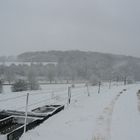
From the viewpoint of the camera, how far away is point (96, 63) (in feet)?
228

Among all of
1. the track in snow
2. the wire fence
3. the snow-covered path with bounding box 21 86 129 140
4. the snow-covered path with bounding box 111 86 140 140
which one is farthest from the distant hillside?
the snow-covered path with bounding box 21 86 129 140

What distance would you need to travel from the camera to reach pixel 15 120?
5.77 metres

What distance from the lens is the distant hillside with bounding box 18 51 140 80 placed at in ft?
208

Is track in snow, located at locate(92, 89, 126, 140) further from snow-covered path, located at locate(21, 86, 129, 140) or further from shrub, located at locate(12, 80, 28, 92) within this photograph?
shrub, located at locate(12, 80, 28, 92)

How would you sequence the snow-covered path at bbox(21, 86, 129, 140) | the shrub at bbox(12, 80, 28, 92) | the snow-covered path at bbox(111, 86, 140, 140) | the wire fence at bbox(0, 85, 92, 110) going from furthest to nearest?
the shrub at bbox(12, 80, 28, 92), the wire fence at bbox(0, 85, 92, 110), the snow-covered path at bbox(111, 86, 140, 140), the snow-covered path at bbox(21, 86, 129, 140)

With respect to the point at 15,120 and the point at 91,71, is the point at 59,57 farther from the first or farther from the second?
the point at 15,120

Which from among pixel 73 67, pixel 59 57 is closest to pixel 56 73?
pixel 73 67

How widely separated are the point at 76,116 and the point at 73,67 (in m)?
61.3

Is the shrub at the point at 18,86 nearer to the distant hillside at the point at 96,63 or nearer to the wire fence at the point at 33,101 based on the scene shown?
the wire fence at the point at 33,101

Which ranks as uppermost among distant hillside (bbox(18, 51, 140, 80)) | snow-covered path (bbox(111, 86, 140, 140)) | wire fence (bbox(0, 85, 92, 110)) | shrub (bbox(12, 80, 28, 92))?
distant hillside (bbox(18, 51, 140, 80))

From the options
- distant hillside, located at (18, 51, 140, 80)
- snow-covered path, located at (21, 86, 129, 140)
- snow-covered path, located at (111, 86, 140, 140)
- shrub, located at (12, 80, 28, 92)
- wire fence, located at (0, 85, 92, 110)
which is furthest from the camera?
distant hillside, located at (18, 51, 140, 80)

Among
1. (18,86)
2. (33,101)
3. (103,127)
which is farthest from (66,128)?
(18,86)

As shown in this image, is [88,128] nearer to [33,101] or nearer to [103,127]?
[103,127]

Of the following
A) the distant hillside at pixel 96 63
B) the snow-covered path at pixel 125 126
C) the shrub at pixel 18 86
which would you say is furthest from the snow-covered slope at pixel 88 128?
the distant hillside at pixel 96 63
